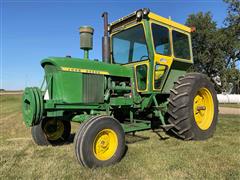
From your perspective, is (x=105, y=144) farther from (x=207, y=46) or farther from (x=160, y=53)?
(x=207, y=46)

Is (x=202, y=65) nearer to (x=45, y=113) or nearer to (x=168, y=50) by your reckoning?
(x=168, y=50)

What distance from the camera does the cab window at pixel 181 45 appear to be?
627 cm

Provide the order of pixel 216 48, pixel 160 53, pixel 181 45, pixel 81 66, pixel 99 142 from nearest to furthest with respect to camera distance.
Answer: pixel 99 142 → pixel 81 66 → pixel 160 53 → pixel 181 45 → pixel 216 48

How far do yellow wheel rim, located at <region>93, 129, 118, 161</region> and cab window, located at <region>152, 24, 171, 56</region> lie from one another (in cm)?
239

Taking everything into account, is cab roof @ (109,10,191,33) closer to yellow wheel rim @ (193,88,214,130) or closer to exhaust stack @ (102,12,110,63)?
exhaust stack @ (102,12,110,63)

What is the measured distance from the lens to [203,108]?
20.3 feet

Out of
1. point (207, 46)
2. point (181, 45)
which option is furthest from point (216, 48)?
point (181, 45)

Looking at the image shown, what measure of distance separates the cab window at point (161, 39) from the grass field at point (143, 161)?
205 centimetres

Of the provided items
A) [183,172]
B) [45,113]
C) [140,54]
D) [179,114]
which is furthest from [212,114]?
[45,113]

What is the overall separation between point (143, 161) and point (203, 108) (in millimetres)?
2623

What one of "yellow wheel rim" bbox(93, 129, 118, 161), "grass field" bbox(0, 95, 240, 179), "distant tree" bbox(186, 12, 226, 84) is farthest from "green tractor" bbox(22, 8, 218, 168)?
"distant tree" bbox(186, 12, 226, 84)

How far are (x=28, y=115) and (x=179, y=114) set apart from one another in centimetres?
301

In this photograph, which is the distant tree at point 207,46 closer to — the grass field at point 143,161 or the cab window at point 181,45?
the cab window at point 181,45

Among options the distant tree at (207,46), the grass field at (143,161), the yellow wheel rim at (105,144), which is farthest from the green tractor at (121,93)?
the distant tree at (207,46)
